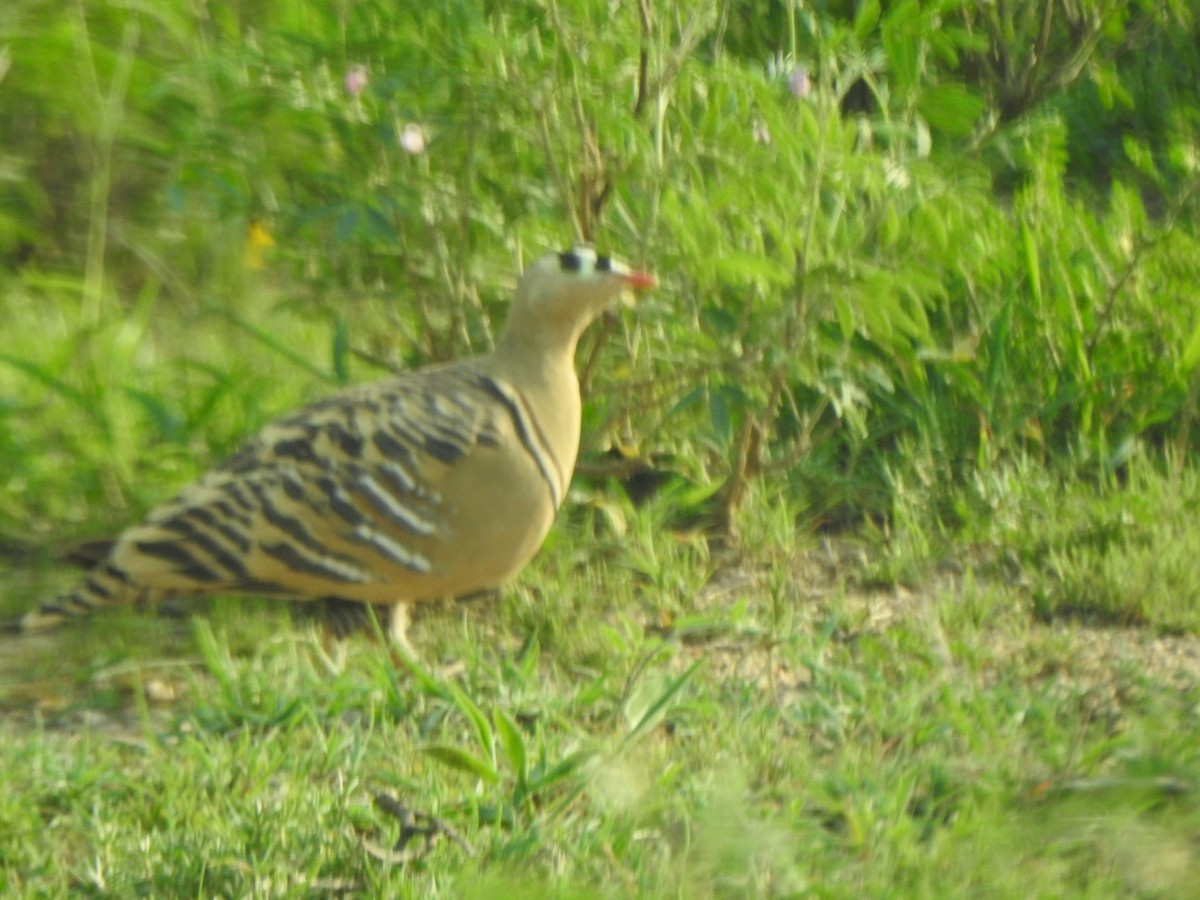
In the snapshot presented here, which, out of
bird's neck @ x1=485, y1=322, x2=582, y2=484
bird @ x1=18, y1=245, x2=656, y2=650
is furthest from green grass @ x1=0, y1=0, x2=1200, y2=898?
bird's neck @ x1=485, y1=322, x2=582, y2=484

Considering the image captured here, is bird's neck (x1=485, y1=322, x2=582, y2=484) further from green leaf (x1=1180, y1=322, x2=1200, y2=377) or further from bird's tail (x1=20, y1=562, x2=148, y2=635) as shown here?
green leaf (x1=1180, y1=322, x2=1200, y2=377)

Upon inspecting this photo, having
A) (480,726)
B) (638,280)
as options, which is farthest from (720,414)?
(480,726)

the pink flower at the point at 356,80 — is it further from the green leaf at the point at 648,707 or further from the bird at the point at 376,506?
the green leaf at the point at 648,707

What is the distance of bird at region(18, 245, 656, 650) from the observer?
3.54 m

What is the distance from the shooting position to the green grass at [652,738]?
2.51m

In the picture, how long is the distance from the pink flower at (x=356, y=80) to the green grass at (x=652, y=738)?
1152mm

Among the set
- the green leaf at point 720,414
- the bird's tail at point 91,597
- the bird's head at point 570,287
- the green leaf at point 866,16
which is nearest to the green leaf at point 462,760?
the bird's tail at point 91,597

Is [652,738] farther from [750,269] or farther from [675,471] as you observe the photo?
[675,471]

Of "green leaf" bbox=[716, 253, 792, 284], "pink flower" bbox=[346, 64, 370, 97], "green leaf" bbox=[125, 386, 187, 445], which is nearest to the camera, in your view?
"green leaf" bbox=[716, 253, 792, 284]

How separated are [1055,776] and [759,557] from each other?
139 centimetres

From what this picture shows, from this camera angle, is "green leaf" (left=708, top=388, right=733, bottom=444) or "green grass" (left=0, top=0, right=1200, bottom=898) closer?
"green grass" (left=0, top=0, right=1200, bottom=898)

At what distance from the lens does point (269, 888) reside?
2.48 metres

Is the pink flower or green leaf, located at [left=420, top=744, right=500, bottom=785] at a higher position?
the pink flower

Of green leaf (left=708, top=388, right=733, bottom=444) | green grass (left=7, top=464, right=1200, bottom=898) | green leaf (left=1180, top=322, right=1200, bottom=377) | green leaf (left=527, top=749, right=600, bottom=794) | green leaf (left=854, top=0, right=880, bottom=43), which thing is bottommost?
green grass (left=7, top=464, right=1200, bottom=898)
